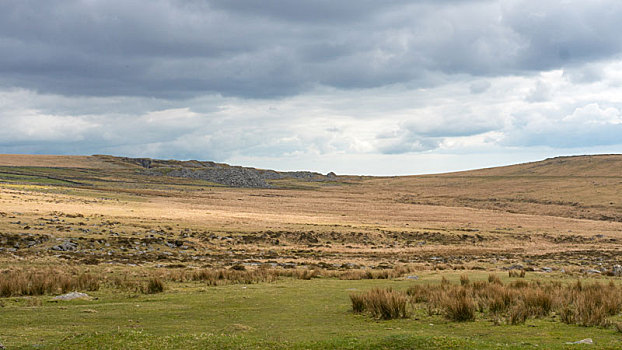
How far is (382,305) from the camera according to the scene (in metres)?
16.2

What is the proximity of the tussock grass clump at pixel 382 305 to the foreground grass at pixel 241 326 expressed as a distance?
0.38 meters

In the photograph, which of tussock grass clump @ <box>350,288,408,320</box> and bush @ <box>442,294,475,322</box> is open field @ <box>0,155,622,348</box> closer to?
bush @ <box>442,294,475,322</box>

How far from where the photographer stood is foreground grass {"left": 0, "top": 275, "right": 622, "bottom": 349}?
11930mm

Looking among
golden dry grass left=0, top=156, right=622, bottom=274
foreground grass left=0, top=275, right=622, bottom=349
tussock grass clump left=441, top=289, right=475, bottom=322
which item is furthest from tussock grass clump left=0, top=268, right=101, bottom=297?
tussock grass clump left=441, top=289, right=475, bottom=322

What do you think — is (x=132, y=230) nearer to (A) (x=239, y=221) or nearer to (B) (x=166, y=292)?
(A) (x=239, y=221)

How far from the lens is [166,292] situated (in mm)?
21297

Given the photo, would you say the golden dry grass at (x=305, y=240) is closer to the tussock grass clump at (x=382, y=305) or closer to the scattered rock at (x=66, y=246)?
the scattered rock at (x=66, y=246)

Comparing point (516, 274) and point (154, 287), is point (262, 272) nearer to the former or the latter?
point (154, 287)

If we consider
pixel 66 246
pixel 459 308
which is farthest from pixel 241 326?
pixel 66 246

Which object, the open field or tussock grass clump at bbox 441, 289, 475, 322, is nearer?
the open field

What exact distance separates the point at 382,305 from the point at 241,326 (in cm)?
463

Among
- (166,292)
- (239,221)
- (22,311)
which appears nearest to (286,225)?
(239,221)

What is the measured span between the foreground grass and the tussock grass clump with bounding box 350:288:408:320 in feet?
1.23

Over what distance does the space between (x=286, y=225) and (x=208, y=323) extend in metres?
45.7
